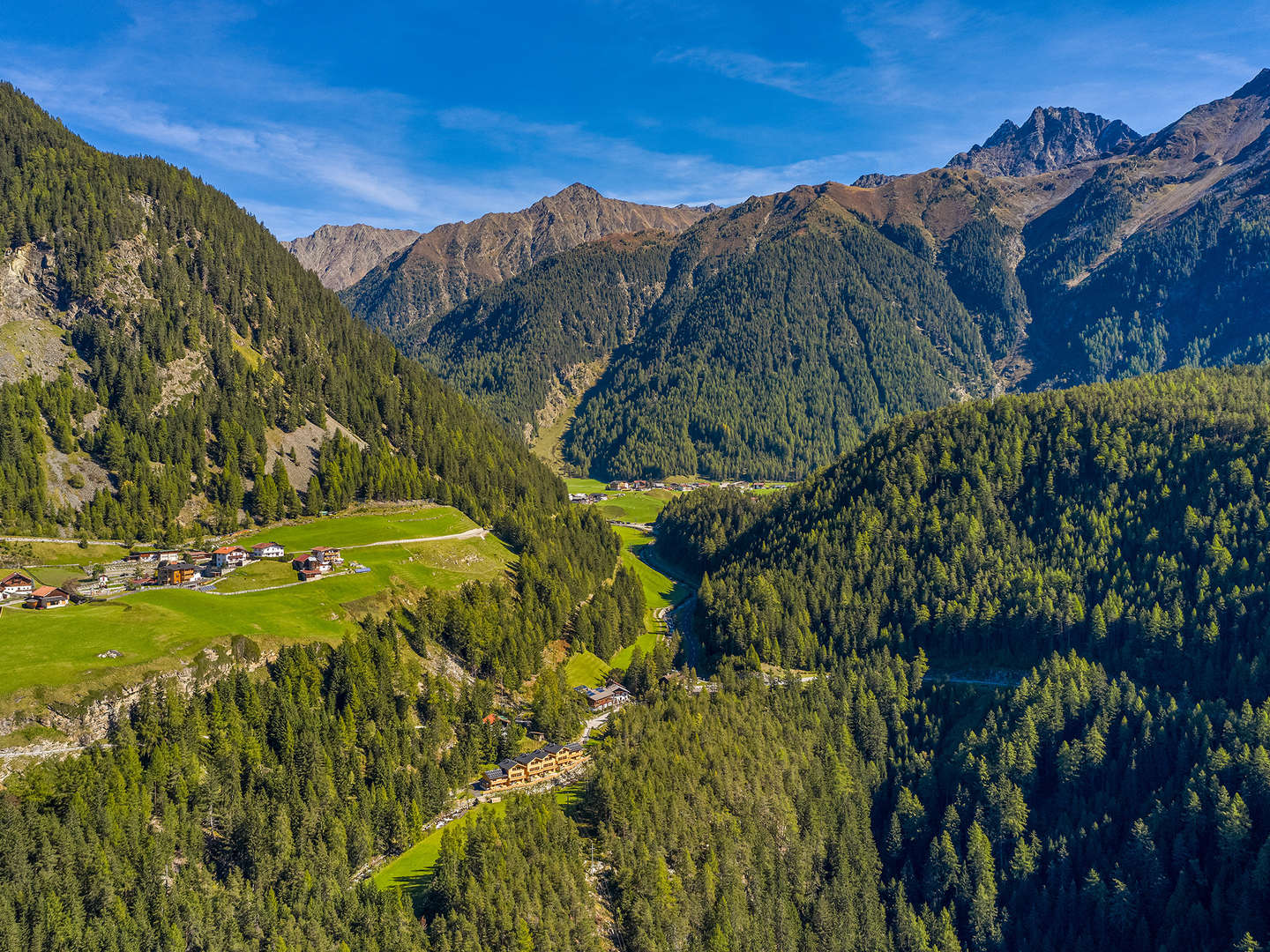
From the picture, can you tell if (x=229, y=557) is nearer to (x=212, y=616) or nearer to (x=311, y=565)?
(x=311, y=565)

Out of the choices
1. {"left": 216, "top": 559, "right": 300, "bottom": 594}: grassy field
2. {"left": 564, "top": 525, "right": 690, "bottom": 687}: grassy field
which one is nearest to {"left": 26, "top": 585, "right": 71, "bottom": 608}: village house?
{"left": 216, "top": 559, "right": 300, "bottom": 594}: grassy field

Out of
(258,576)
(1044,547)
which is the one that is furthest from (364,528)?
(1044,547)

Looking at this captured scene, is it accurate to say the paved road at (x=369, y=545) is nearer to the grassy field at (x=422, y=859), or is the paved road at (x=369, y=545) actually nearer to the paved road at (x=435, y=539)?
the paved road at (x=435, y=539)

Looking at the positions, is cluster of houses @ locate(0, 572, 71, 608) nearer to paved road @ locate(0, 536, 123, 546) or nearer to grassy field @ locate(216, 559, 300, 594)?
grassy field @ locate(216, 559, 300, 594)

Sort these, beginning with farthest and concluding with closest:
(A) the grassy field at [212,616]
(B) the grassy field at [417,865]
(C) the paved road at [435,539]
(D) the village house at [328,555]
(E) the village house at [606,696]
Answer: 1. (C) the paved road at [435,539]
2. (D) the village house at [328,555]
3. (E) the village house at [606,696]
4. (A) the grassy field at [212,616]
5. (B) the grassy field at [417,865]

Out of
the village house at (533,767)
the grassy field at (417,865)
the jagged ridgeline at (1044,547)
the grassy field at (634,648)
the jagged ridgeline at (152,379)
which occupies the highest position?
the jagged ridgeline at (152,379)

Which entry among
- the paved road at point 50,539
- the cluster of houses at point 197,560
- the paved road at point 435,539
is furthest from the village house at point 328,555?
the paved road at point 50,539
